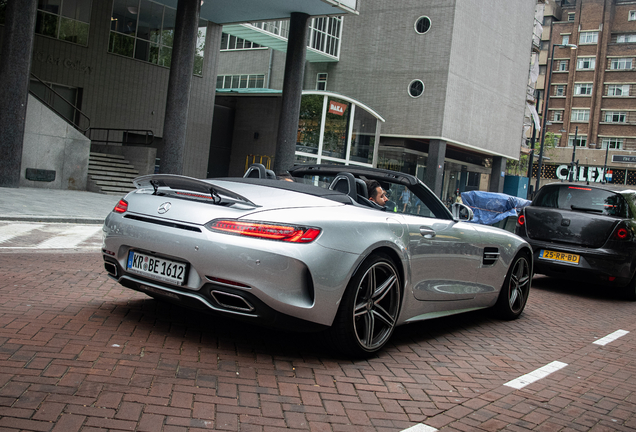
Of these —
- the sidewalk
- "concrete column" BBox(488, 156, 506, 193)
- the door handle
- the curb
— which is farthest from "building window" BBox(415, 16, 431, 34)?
→ the door handle

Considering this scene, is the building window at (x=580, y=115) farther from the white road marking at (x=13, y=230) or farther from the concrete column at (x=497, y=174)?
the white road marking at (x=13, y=230)

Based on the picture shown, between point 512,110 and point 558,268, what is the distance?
39.1 m

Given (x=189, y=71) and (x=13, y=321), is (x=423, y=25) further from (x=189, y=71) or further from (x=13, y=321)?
(x=13, y=321)

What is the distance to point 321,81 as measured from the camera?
144ft

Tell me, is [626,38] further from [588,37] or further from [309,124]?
[309,124]

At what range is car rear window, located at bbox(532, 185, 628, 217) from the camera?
9.09 meters

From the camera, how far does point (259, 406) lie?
10.5 feet

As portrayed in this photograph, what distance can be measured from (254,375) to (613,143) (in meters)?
77.9

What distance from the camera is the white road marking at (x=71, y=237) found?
8.45 metres

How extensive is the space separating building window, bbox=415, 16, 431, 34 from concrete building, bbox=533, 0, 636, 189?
36.4 m

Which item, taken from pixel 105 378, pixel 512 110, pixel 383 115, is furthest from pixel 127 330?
pixel 512 110

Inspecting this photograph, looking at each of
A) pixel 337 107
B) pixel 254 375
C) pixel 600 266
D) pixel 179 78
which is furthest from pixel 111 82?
pixel 254 375

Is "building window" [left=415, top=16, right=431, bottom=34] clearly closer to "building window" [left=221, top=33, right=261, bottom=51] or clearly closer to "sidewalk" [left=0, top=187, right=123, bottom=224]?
"building window" [left=221, top=33, right=261, bottom=51]

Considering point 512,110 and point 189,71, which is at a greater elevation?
point 512,110
